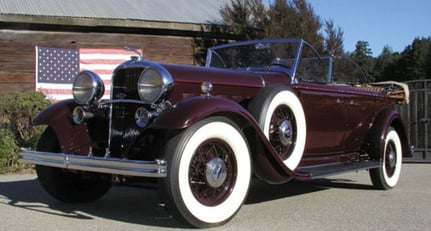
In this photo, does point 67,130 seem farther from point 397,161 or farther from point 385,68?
point 385,68

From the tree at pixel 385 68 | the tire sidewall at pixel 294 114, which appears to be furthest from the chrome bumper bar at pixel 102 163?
the tree at pixel 385 68

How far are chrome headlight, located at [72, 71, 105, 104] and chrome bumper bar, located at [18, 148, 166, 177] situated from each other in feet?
2.38

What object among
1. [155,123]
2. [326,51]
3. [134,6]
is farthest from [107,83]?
[155,123]

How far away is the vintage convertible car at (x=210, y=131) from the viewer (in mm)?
4332

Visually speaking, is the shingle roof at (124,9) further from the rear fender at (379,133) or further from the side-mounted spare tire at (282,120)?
the side-mounted spare tire at (282,120)

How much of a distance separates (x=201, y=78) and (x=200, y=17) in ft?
32.0

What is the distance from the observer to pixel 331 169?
20.0 feet

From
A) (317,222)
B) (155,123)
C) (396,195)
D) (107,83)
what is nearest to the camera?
(155,123)

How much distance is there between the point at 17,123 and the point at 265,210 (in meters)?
5.35

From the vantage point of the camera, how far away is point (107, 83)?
42.2ft

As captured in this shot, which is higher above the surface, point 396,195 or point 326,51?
point 326,51

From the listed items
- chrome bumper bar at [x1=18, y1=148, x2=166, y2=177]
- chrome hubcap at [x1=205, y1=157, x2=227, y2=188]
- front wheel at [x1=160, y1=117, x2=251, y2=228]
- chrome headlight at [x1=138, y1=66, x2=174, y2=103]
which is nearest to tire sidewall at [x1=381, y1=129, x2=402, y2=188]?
front wheel at [x1=160, y1=117, x2=251, y2=228]

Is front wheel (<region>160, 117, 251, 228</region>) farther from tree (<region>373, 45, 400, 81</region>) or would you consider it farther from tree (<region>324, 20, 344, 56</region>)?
tree (<region>373, 45, 400, 81</region>)

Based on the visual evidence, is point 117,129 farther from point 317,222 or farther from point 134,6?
point 134,6
